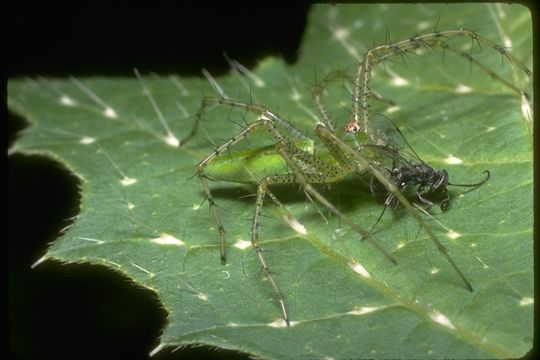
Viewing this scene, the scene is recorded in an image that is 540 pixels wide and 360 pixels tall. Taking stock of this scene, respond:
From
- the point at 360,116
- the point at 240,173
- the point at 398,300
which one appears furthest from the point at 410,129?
the point at 398,300

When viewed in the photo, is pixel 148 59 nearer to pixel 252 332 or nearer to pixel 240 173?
pixel 240 173

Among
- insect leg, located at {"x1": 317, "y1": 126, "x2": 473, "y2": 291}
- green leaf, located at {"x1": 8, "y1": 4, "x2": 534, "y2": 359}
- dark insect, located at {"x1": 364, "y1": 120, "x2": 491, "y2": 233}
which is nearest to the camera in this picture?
green leaf, located at {"x1": 8, "y1": 4, "x2": 534, "y2": 359}

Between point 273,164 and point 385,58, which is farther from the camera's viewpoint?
point 385,58

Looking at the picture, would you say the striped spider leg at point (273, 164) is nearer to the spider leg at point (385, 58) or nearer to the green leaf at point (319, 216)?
the green leaf at point (319, 216)

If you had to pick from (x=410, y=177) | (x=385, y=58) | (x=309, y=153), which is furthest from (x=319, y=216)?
(x=385, y=58)

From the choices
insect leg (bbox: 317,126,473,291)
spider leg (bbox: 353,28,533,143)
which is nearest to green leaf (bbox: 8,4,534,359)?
insect leg (bbox: 317,126,473,291)

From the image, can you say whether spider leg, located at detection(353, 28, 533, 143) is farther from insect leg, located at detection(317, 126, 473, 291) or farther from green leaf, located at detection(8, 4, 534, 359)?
insect leg, located at detection(317, 126, 473, 291)

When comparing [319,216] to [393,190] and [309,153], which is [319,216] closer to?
[309,153]

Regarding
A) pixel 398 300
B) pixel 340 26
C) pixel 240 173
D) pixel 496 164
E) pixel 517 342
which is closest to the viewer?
pixel 517 342
